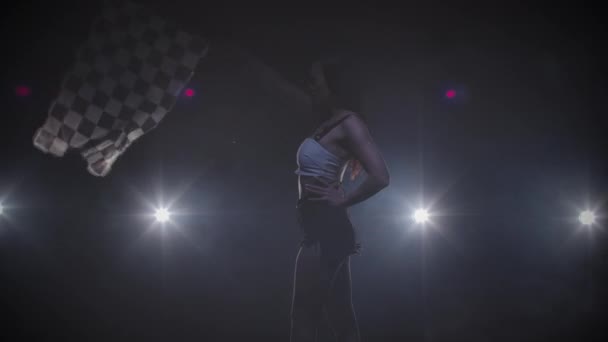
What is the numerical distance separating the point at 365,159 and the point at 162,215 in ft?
3.07

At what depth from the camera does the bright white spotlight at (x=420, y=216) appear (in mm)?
1507

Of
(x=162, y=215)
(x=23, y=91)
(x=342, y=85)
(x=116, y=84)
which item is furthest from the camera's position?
(x=162, y=215)

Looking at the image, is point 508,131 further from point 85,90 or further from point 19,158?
point 19,158

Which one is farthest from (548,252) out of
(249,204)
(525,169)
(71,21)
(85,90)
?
(71,21)

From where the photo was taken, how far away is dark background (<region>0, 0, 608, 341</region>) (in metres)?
1.36

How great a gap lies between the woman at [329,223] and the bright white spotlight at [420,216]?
2.12 feet

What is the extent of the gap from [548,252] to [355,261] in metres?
0.82

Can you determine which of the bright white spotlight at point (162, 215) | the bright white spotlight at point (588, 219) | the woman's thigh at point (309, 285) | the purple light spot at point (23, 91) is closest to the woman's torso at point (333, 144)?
the woman's thigh at point (309, 285)

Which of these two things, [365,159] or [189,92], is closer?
[365,159]

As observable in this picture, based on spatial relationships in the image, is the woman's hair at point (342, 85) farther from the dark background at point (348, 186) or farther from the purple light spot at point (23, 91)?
the purple light spot at point (23, 91)

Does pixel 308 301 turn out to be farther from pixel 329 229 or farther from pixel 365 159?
pixel 365 159

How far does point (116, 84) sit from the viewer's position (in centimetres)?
120

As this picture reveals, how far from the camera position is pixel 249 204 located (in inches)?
58.1

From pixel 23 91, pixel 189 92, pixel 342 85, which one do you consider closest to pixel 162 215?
pixel 189 92
